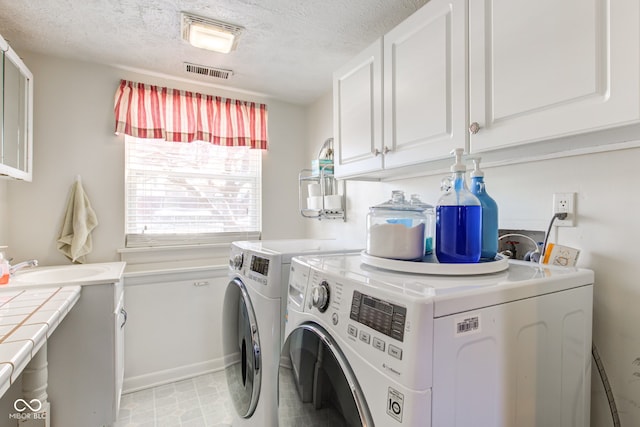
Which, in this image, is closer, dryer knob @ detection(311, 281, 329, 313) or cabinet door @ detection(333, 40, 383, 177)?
dryer knob @ detection(311, 281, 329, 313)

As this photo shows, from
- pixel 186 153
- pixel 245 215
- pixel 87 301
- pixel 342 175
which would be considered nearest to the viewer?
pixel 87 301

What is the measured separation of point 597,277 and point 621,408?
421 millimetres

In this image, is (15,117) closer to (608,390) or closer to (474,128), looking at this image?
(474,128)

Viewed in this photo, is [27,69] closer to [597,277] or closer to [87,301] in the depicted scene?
[87,301]

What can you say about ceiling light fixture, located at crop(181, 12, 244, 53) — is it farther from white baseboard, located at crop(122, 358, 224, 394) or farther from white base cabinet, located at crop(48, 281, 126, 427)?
white baseboard, located at crop(122, 358, 224, 394)

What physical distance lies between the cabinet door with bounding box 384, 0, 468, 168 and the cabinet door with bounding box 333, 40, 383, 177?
69mm

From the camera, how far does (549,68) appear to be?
0.91 m

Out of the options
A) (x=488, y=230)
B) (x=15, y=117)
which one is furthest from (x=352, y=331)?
(x=15, y=117)

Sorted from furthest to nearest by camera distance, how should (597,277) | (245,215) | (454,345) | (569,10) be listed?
(245,215) → (597,277) → (569,10) → (454,345)

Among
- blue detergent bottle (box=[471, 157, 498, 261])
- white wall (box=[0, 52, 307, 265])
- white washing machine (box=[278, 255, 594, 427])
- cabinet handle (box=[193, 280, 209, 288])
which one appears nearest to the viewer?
white washing machine (box=[278, 255, 594, 427])

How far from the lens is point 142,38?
77.4 inches

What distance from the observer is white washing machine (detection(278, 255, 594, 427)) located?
660 millimetres

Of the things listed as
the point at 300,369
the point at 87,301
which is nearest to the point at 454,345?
the point at 300,369

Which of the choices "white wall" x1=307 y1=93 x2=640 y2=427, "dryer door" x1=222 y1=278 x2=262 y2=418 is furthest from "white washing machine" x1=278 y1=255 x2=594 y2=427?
"dryer door" x1=222 y1=278 x2=262 y2=418
